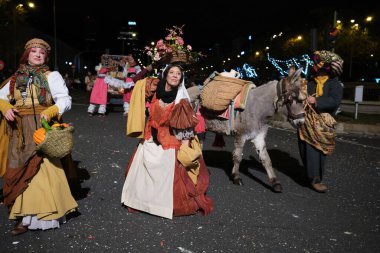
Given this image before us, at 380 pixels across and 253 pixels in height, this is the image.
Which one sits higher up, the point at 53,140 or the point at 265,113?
the point at 265,113

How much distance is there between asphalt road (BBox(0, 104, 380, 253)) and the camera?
13.3ft

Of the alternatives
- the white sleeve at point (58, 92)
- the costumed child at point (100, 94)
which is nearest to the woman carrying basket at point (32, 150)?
the white sleeve at point (58, 92)

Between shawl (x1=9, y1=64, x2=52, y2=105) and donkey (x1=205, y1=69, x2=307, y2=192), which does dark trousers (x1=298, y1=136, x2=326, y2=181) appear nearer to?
donkey (x1=205, y1=69, x2=307, y2=192)

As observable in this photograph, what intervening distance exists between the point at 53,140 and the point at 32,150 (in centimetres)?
47

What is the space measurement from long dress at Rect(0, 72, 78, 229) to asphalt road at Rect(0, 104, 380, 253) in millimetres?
232

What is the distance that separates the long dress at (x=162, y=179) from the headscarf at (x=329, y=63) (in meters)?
2.52

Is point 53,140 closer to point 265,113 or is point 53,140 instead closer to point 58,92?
point 58,92

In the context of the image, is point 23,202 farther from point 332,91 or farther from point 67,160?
→ point 332,91

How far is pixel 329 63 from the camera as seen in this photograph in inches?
228

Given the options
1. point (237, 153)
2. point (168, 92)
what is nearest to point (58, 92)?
point (168, 92)

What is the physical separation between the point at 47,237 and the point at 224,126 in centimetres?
317

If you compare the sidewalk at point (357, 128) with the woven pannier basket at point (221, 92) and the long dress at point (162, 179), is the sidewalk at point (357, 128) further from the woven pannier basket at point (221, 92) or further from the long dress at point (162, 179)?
the long dress at point (162, 179)

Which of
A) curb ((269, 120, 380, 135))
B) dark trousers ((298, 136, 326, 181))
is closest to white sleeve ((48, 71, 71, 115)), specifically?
dark trousers ((298, 136, 326, 181))

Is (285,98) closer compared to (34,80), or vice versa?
(34,80)
